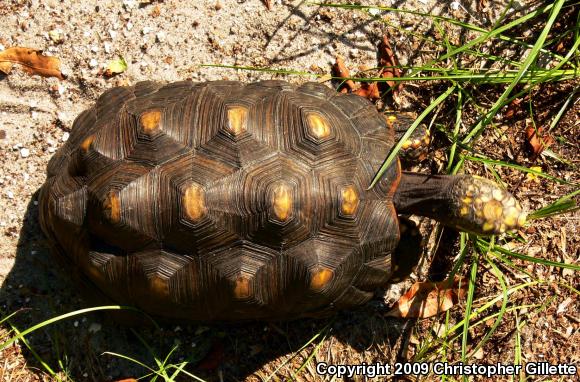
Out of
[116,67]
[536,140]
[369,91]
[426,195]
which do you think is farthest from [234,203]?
[536,140]

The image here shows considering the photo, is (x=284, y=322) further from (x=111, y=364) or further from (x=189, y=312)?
(x=111, y=364)

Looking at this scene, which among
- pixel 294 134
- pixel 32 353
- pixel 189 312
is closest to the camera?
pixel 294 134

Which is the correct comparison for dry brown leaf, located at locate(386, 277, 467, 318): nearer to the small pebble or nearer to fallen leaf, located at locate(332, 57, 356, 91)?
fallen leaf, located at locate(332, 57, 356, 91)

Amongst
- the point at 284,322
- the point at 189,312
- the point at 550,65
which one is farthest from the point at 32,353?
the point at 550,65

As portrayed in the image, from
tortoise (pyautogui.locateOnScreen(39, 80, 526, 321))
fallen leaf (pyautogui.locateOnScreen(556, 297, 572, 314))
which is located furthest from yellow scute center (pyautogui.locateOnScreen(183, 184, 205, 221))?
fallen leaf (pyautogui.locateOnScreen(556, 297, 572, 314))

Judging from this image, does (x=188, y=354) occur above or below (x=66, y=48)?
below
